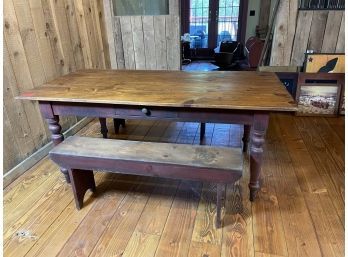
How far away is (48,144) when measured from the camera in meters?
2.25

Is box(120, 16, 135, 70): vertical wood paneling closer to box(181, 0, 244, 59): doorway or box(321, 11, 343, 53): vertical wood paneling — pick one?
box(321, 11, 343, 53): vertical wood paneling

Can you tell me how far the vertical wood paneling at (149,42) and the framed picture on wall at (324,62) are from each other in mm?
1725

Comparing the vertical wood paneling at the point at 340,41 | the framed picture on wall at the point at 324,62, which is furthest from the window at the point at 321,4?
the framed picture on wall at the point at 324,62

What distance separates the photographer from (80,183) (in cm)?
155

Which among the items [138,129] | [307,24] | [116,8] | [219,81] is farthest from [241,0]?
[219,81]

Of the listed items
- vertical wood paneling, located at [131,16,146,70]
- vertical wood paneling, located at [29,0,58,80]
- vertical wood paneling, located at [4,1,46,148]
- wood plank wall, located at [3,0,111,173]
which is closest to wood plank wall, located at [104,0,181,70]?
vertical wood paneling, located at [131,16,146,70]

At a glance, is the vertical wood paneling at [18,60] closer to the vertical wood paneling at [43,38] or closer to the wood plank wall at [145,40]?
the vertical wood paneling at [43,38]

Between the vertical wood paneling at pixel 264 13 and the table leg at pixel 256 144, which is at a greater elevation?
the vertical wood paneling at pixel 264 13

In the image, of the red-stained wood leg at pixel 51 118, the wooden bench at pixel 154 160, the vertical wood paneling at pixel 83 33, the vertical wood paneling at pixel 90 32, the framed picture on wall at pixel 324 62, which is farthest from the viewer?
the framed picture on wall at pixel 324 62

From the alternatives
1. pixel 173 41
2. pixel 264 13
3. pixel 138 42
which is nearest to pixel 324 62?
pixel 173 41

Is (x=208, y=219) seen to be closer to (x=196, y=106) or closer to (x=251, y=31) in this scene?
(x=196, y=106)

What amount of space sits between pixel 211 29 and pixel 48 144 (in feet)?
20.2

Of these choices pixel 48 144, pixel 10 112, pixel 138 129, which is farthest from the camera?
pixel 138 129

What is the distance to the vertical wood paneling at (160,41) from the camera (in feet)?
9.37
